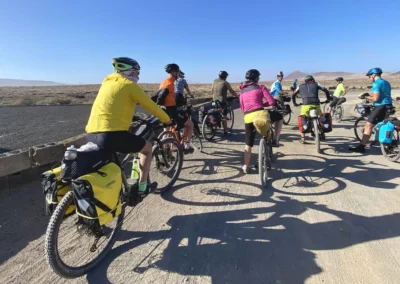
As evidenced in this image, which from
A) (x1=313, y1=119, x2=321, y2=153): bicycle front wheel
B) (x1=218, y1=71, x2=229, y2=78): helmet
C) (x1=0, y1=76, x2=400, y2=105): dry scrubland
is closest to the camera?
(x1=313, y1=119, x2=321, y2=153): bicycle front wheel

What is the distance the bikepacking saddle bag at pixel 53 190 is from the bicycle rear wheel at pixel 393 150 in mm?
6886

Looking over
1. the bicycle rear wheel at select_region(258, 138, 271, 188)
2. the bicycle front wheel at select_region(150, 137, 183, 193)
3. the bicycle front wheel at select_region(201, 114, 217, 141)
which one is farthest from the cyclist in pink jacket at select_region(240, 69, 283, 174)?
the bicycle front wheel at select_region(201, 114, 217, 141)

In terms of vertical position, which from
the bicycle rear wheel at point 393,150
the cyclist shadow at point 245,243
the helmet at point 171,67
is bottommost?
the cyclist shadow at point 245,243

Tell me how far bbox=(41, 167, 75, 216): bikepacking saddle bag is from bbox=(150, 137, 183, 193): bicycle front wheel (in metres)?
2.04

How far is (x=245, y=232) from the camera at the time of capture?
348 cm

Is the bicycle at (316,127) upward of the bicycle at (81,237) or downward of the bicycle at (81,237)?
upward

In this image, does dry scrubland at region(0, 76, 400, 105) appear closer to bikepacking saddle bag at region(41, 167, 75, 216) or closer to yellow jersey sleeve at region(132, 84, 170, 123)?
yellow jersey sleeve at region(132, 84, 170, 123)

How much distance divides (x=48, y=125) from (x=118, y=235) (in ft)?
38.8

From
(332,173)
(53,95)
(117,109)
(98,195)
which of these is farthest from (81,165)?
(53,95)

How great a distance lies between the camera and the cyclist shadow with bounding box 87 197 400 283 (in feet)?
9.16

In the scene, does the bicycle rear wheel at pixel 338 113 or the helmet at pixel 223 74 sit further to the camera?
the bicycle rear wheel at pixel 338 113

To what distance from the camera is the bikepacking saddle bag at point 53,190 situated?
8.91 ft

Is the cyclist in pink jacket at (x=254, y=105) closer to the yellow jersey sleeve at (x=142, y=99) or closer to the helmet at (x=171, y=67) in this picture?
the helmet at (x=171, y=67)

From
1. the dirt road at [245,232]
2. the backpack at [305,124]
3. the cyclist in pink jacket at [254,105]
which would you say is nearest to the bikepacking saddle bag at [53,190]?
the dirt road at [245,232]
